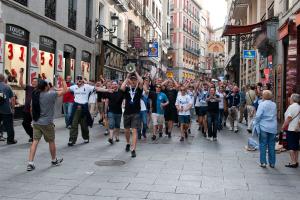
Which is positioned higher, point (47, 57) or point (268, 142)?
point (47, 57)

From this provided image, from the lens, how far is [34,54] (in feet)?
52.4

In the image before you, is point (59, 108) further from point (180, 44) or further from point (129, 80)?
point (180, 44)

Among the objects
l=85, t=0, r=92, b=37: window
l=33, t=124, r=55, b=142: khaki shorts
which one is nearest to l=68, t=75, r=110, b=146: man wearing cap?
l=33, t=124, r=55, b=142: khaki shorts

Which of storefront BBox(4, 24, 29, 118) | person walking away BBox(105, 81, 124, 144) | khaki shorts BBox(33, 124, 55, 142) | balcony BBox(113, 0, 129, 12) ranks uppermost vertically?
balcony BBox(113, 0, 129, 12)

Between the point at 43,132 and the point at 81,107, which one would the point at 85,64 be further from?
the point at 43,132

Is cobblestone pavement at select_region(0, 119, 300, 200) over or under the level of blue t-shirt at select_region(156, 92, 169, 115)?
under

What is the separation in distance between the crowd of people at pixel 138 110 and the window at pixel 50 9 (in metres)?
4.36

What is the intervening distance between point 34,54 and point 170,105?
6.16m

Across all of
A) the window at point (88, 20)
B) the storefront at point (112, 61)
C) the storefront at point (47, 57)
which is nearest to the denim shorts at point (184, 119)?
the storefront at point (47, 57)

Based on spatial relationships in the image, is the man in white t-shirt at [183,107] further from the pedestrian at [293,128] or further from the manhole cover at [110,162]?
the pedestrian at [293,128]

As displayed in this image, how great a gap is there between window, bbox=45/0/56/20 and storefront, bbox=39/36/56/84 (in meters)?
0.99

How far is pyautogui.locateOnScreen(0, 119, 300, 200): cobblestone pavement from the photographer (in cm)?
596

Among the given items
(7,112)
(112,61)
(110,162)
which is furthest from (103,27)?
(110,162)

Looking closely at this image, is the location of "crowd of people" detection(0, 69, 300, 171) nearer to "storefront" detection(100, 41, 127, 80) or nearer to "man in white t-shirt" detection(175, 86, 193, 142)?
"man in white t-shirt" detection(175, 86, 193, 142)
